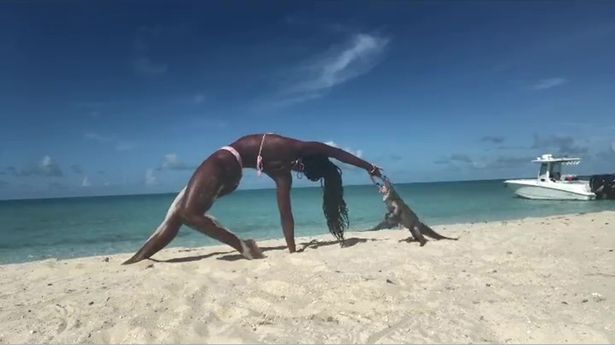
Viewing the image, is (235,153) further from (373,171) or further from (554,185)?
(554,185)

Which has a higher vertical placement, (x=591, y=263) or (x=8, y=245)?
(x=591, y=263)

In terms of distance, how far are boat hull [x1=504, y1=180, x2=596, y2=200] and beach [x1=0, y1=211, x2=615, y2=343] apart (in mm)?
27941

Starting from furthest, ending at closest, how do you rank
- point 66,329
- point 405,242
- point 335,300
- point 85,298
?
1. point 405,242
2. point 85,298
3. point 335,300
4. point 66,329

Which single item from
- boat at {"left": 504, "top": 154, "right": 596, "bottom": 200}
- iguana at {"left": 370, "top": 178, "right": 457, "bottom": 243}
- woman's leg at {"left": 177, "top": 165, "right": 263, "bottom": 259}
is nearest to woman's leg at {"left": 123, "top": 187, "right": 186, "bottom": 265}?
woman's leg at {"left": 177, "top": 165, "right": 263, "bottom": 259}

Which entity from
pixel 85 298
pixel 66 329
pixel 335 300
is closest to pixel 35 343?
pixel 66 329

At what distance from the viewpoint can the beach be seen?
13.3ft

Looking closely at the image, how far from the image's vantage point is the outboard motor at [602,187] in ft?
111

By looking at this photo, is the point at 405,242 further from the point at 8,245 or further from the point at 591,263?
the point at 8,245

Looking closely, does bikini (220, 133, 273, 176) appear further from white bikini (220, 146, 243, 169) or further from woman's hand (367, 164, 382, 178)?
woman's hand (367, 164, 382, 178)

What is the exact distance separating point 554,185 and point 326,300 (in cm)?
3250

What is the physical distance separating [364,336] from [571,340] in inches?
64.1

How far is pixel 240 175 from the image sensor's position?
7.59 metres

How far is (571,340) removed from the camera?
3.85 metres

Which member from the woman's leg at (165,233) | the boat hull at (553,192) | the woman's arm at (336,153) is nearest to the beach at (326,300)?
the woman's leg at (165,233)
